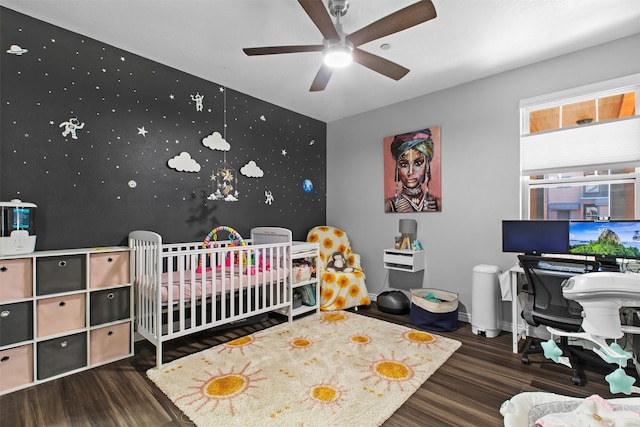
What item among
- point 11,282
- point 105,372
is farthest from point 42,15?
point 105,372

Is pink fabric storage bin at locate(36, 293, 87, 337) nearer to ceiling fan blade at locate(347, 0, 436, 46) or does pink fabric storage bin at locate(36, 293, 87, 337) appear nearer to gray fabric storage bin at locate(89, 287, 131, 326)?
gray fabric storage bin at locate(89, 287, 131, 326)

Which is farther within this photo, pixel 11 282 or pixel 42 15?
pixel 42 15

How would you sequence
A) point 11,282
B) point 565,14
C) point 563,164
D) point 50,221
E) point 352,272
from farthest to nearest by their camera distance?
point 352,272, point 563,164, point 50,221, point 565,14, point 11,282

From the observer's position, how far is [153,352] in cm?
258

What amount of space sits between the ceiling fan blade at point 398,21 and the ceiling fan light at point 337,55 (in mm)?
85

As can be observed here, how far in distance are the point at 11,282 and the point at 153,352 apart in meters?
1.09

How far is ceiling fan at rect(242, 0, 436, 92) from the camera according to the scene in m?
1.67

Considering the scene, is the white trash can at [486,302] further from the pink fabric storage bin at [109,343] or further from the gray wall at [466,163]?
the pink fabric storage bin at [109,343]

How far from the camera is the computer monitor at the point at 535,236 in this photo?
8.50 ft

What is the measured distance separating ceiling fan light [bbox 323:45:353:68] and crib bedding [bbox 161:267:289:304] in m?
1.70

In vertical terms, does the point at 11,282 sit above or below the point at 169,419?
above

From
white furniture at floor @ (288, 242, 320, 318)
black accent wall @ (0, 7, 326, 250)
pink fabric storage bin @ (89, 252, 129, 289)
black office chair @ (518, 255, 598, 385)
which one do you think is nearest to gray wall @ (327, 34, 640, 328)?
black office chair @ (518, 255, 598, 385)

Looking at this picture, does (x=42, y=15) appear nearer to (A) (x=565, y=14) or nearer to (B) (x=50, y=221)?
(B) (x=50, y=221)

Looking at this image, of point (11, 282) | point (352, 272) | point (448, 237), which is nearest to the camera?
point (11, 282)
